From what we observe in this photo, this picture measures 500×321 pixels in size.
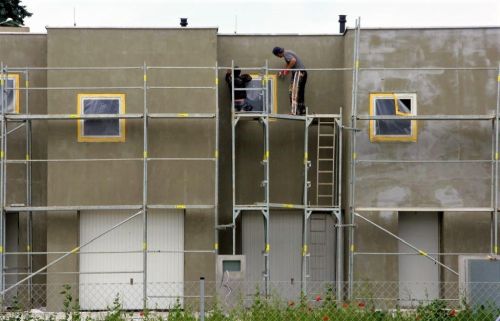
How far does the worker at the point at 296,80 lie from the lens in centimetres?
2138

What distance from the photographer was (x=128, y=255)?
21062 mm

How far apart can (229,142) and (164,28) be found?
9.34 ft

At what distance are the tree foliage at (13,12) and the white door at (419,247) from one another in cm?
1902

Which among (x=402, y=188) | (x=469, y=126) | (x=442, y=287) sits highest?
(x=469, y=126)

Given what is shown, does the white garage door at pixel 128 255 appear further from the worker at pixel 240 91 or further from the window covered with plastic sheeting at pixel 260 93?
the window covered with plastic sheeting at pixel 260 93

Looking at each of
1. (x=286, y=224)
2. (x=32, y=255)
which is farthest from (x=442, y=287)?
(x=32, y=255)

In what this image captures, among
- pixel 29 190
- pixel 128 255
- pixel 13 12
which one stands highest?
pixel 13 12

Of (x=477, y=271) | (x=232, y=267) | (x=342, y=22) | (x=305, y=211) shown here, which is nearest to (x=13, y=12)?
(x=342, y=22)

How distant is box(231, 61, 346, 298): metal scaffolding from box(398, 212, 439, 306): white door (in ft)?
4.36

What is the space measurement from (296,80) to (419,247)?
4414 mm

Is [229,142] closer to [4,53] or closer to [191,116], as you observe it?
[191,116]

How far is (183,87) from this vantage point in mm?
20906

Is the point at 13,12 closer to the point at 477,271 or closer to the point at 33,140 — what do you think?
the point at 33,140

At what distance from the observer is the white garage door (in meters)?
21.0
